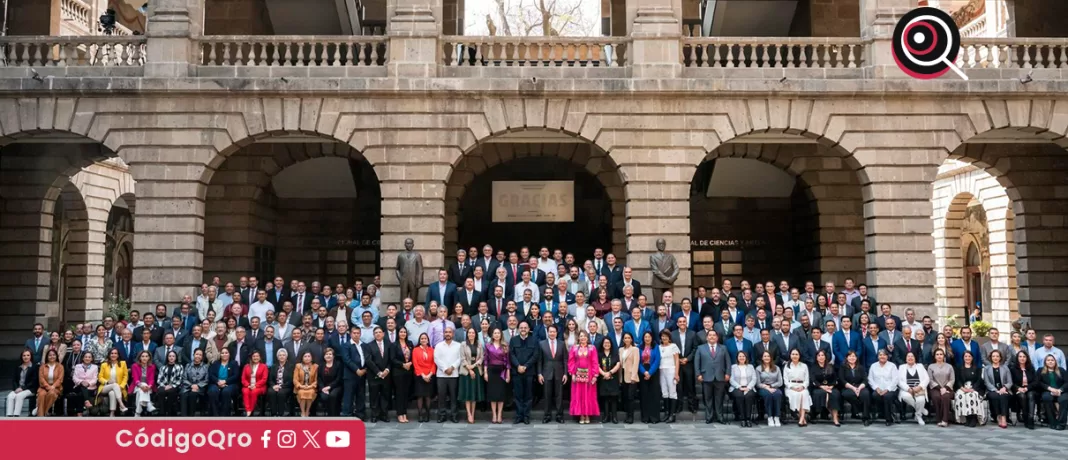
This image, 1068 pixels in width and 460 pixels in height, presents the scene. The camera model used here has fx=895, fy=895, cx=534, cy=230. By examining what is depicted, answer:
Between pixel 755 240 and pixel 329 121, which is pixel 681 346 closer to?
pixel 329 121

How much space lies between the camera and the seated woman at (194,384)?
1417 cm

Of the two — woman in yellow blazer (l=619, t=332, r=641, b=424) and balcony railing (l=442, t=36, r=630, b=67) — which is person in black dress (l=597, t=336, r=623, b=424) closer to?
woman in yellow blazer (l=619, t=332, r=641, b=424)

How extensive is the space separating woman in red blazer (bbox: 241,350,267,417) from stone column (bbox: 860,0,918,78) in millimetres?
13268

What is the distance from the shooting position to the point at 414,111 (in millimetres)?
18188

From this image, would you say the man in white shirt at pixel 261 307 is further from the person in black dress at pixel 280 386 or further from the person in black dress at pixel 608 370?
the person in black dress at pixel 608 370

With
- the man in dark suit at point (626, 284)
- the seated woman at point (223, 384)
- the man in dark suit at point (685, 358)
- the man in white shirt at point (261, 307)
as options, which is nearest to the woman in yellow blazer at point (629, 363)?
the man in dark suit at point (685, 358)

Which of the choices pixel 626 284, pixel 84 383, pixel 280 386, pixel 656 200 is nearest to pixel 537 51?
pixel 656 200

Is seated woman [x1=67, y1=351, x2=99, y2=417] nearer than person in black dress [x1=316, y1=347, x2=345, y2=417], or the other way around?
person in black dress [x1=316, y1=347, x2=345, y2=417]

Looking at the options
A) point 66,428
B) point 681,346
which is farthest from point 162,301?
point 66,428

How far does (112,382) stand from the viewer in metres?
14.4

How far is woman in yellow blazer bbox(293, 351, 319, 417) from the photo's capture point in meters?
14.1

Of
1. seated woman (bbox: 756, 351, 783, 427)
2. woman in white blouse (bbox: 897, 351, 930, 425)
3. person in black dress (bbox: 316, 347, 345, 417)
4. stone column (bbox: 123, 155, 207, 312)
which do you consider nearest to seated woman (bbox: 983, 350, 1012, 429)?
woman in white blouse (bbox: 897, 351, 930, 425)

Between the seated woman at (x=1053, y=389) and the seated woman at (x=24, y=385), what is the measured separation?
15964 millimetres

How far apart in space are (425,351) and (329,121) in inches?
241
